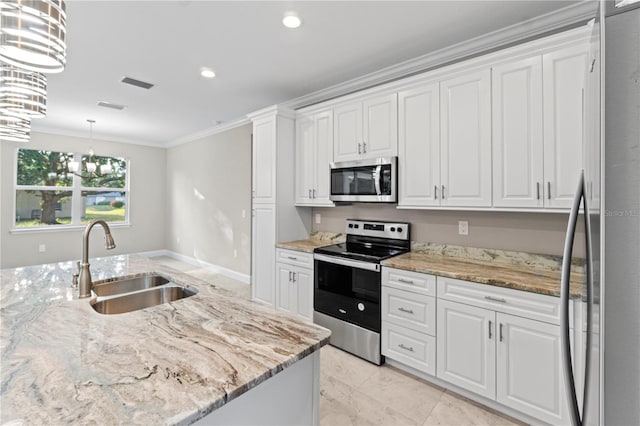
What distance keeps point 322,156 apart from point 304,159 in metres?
0.28

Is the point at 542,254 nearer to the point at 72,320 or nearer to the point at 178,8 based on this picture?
the point at 72,320

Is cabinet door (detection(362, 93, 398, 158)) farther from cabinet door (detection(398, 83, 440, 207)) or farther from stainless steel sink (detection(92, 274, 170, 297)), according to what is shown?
stainless steel sink (detection(92, 274, 170, 297))

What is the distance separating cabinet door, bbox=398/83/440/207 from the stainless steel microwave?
0.27ft

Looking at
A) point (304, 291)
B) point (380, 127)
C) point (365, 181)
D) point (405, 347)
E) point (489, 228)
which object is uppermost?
point (380, 127)

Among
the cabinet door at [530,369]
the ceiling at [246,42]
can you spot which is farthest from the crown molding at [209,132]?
the cabinet door at [530,369]

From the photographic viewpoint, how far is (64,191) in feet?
19.4

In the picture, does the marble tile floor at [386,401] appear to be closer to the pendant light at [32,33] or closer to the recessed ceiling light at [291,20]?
the pendant light at [32,33]

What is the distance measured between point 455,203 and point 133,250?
22.7 feet

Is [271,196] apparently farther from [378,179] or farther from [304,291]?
[378,179]

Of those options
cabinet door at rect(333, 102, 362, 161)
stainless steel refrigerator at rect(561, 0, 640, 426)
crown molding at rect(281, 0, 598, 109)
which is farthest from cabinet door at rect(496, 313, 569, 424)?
crown molding at rect(281, 0, 598, 109)

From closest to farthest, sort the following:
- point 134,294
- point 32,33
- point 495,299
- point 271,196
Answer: point 32,33, point 134,294, point 495,299, point 271,196

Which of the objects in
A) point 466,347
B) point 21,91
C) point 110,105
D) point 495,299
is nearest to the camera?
point 21,91

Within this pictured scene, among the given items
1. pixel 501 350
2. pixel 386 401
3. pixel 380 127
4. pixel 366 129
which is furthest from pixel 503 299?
pixel 366 129

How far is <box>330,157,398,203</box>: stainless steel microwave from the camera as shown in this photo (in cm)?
277
